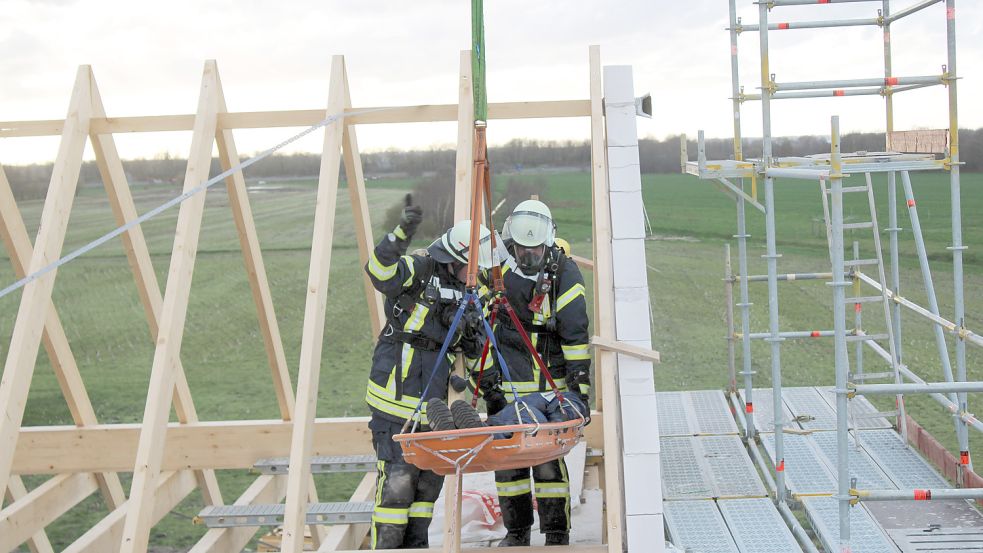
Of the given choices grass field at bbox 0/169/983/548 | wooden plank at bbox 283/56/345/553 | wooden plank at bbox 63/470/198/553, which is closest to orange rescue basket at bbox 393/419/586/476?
wooden plank at bbox 283/56/345/553

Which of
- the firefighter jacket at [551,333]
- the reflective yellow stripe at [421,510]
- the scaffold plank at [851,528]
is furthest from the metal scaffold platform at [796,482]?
the reflective yellow stripe at [421,510]

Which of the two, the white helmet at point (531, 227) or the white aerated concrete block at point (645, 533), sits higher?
the white helmet at point (531, 227)

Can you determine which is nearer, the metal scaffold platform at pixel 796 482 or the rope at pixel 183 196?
the rope at pixel 183 196

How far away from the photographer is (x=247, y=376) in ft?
62.4

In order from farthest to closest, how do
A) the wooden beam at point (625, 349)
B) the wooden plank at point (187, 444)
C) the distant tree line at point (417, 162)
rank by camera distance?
1. the distant tree line at point (417, 162)
2. the wooden plank at point (187, 444)
3. the wooden beam at point (625, 349)

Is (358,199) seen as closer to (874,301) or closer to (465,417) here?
(465,417)

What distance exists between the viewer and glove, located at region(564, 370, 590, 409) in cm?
543

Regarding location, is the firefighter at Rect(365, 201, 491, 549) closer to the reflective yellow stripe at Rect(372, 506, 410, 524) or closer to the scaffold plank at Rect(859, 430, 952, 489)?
the reflective yellow stripe at Rect(372, 506, 410, 524)

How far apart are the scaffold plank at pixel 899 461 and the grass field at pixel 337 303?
10.4ft

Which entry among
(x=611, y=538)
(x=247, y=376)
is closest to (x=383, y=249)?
(x=611, y=538)

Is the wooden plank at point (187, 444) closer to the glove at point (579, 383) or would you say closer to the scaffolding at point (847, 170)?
the scaffolding at point (847, 170)

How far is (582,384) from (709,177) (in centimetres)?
286

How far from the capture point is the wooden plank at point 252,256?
6.77 meters

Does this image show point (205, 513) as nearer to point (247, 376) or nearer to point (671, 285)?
point (247, 376)
